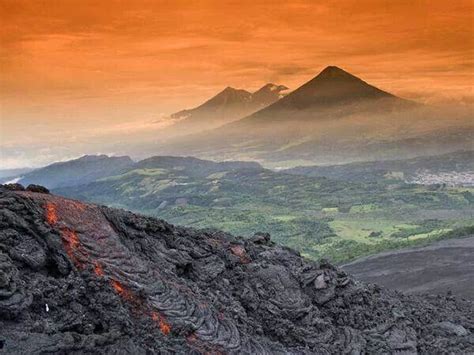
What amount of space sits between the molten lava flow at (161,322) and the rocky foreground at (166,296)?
0.08 feet

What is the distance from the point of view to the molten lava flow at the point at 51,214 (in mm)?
16906

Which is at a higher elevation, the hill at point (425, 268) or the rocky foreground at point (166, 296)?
the rocky foreground at point (166, 296)

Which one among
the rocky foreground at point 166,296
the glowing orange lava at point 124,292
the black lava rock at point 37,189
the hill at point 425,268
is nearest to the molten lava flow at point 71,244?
the rocky foreground at point 166,296

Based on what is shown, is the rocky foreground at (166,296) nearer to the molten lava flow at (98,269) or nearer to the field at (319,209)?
the molten lava flow at (98,269)

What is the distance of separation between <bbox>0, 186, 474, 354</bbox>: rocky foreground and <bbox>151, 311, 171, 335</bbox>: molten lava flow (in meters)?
0.03

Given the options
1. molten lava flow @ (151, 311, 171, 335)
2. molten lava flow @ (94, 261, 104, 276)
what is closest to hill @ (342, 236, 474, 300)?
molten lava flow @ (151, 311, 171, 335)

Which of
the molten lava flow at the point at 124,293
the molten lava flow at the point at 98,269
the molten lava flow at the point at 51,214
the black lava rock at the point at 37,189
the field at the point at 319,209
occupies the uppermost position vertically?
the black lava rock at the point at 37,189

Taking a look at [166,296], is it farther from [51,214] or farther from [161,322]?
[51,214]

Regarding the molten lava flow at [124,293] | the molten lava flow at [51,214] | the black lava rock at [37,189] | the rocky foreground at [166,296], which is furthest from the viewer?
the black lava rock at [37,189]

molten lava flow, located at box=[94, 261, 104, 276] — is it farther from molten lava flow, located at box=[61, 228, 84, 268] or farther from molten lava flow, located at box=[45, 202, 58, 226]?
molten lava flow, located at box=[45, 202, 58, 226]

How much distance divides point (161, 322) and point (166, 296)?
2.72 feet

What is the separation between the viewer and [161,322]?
1616cm

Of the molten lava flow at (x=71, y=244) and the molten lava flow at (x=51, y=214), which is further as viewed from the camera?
the molten lava flow at (x=51, y=214)

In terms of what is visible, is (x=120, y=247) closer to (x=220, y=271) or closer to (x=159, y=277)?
(x=159, y=277)
